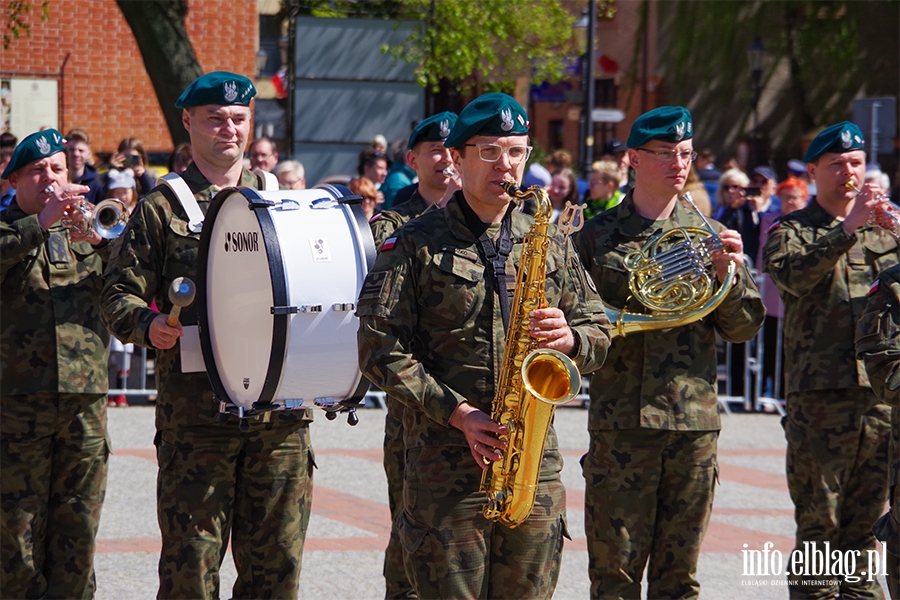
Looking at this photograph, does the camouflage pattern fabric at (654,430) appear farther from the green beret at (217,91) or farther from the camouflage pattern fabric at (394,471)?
the green beret at (217,91)

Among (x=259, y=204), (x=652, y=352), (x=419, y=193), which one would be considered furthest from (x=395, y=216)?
(x=259, y=204)

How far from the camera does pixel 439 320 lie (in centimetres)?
413

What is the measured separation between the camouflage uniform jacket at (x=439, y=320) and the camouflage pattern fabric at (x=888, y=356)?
114 centimetres

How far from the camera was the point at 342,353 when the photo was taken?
4.61 meters

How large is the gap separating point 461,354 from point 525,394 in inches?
13.4

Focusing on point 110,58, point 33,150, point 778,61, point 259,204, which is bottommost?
point 259,204

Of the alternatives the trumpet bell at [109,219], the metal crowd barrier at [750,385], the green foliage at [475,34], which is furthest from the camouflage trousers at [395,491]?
the green foliage at [475,34]

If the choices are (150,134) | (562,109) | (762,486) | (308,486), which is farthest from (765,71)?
(308,486)

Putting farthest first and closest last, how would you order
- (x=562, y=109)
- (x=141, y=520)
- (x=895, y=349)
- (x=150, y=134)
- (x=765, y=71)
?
(x=562, y=109) < (x=765, y=71) < (x=150, y=134) < (x=141, y=520) < (x=895, y=349)

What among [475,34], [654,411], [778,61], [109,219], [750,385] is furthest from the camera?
[778,61]

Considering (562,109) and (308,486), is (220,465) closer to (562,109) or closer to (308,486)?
(308,486)

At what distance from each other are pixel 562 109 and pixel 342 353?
30.5 meters

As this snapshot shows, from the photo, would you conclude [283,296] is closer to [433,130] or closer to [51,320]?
[51,320]

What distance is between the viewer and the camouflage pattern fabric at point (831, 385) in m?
5.91
